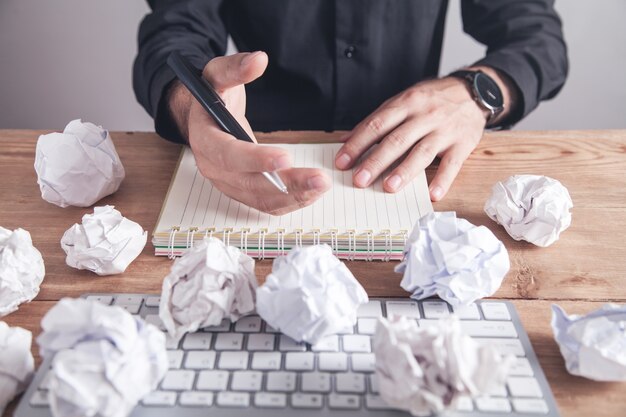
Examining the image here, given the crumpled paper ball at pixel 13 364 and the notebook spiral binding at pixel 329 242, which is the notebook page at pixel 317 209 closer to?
the notebook spiral binding at pixel 329 242

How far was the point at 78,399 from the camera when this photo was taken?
1.23 ft

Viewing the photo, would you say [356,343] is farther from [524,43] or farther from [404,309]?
[524,43]

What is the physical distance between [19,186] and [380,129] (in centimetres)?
45

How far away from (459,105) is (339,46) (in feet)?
0.86

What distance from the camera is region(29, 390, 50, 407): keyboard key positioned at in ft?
1.38

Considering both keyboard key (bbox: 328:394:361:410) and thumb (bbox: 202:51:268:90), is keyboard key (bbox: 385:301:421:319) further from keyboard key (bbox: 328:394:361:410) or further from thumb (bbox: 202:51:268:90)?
thumb (bbox: 202:51:268:90)

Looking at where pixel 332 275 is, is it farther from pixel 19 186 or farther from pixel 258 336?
pixel 19 186

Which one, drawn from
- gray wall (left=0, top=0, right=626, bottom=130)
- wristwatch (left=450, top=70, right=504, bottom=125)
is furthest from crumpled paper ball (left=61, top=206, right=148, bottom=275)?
gray wall (left=0, top=0, right=626, bottom=130)

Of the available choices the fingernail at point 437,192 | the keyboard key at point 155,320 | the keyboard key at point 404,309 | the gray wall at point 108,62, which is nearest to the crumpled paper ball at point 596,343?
the keyboard key at point 404,309

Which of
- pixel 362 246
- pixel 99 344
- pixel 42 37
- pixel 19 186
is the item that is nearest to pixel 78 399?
pixel 99 344

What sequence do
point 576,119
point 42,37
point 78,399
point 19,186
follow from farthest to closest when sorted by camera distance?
point 576,119, point 42,37, point 19,186, point 78,399

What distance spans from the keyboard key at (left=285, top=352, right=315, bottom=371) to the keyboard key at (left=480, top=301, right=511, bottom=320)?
0.16 metres

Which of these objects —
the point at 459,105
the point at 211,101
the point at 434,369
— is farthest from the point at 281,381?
the point at 459,105

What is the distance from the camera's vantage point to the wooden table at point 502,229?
50 centimetres
